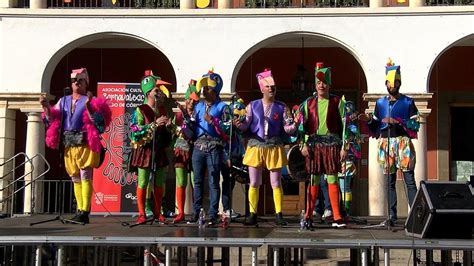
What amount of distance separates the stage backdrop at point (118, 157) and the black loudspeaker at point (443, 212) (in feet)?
25.3

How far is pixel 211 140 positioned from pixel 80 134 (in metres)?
1.62

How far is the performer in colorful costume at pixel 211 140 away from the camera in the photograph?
353 inches

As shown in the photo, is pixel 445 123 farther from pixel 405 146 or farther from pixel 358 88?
pixel 405 146

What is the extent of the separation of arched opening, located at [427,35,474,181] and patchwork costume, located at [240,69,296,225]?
9624 mm

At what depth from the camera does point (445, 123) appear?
57.4 feet

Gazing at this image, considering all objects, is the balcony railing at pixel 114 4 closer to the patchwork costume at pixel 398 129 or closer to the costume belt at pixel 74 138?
the costume belt at pixel 74 138

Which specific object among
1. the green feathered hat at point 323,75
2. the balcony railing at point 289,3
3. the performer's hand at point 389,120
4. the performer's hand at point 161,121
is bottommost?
the performer's hand at point 161,121

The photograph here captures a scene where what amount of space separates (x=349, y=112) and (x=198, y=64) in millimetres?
7402

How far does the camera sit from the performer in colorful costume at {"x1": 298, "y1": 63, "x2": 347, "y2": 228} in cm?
849

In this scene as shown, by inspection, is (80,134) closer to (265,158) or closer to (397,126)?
(265,158)

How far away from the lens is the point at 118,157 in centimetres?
1415

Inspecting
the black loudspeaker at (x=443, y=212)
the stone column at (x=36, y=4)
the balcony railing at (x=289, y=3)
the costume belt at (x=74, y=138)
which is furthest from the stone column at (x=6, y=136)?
→ the black loudspeaker at (x=443, y=212)

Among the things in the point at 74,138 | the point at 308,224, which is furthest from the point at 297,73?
the point at 308,224

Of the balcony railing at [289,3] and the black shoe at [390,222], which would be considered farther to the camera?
the balcony railing at [289,3]
